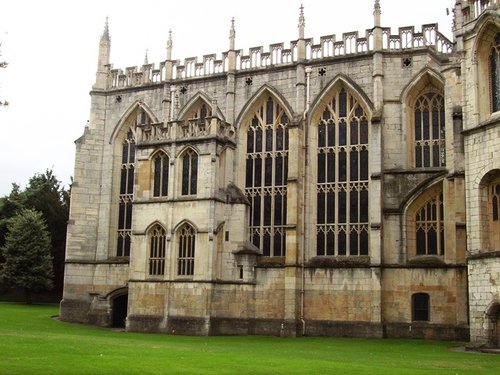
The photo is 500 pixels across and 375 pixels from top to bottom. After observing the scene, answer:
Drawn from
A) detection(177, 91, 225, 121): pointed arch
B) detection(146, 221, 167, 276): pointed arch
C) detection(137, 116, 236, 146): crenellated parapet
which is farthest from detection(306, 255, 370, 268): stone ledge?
detection(177, 91, 225, 121): pointed arch

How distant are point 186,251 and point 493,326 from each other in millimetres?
17022

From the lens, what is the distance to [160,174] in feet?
126

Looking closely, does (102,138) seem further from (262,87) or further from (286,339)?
(286,339)

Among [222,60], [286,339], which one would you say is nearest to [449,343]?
[286,339]

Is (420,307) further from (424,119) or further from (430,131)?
Result: (424,119)

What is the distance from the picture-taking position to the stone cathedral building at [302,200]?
34.0 meters

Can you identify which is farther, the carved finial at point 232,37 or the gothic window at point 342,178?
the carved finial at point 232,37

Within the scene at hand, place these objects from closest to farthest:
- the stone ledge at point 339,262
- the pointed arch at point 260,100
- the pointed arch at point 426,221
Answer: the pointed arch at point 426,221
the stone ledge at point 339,262
the pointed arch at point 260,100

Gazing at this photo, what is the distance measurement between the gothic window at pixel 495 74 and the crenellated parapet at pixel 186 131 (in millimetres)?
15003

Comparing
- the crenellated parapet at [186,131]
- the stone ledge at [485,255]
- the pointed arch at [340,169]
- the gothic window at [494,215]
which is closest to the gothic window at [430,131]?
the pointed arch at [340,169]

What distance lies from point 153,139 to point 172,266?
7512 millimetres

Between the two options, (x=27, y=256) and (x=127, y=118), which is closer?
(x=127, y=118)

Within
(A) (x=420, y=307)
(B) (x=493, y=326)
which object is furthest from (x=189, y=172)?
(B) (x=493, y=326)

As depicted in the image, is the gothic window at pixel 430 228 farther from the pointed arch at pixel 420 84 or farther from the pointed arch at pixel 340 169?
the pointed arch at pixel 420 84
